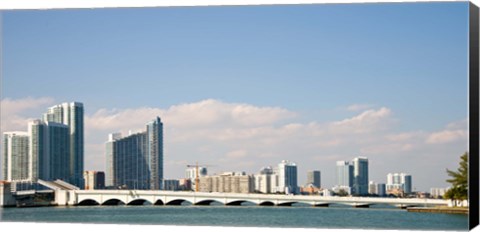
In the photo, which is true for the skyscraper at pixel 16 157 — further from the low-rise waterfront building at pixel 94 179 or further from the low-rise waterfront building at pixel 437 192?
the low-rise waterfront building at pixel 437 192

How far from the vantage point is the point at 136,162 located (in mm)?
21531

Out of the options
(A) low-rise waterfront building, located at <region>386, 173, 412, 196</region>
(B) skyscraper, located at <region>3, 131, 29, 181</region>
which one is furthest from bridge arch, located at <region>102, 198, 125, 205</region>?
(A) low-rise waterfront building, located at <region>386, 173, 412, 196</region>

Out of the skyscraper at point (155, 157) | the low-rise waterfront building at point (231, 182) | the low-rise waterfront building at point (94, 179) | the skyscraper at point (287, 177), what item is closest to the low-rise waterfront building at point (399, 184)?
the skyscraper at point (287, 177)

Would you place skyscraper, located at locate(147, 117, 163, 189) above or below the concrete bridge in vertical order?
above

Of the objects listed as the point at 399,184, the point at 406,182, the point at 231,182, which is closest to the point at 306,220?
the point at 406,182

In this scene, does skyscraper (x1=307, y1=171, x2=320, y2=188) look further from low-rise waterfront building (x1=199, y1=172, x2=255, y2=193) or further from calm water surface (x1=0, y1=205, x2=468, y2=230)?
low-rise waterfront building (x1=199, y1=172, x2=255, y2=193)

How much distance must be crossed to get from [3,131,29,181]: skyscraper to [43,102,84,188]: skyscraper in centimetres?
61

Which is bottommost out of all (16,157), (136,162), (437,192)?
(437,192)

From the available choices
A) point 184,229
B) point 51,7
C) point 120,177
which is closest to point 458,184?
point 184,229

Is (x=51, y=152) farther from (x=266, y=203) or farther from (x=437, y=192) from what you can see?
(x=437, y=192)

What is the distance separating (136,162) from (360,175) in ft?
25.8

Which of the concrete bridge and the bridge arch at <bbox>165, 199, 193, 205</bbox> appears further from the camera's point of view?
the bridge arch at <bbox>165, 199, 193, 205</bbox>

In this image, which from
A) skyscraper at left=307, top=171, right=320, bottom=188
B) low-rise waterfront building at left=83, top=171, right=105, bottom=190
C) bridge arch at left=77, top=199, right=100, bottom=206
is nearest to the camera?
skyscraper at left=307, top=171, right=320, bottom=188

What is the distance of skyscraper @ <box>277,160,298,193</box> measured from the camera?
52.6ft
